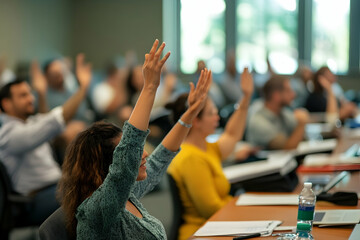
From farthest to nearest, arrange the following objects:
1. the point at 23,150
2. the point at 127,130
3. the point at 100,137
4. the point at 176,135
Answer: the point at 23,150 → the point at 176,135 → the point at 100,137 → the point at 127,130

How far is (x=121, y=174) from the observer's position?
53.7 inches

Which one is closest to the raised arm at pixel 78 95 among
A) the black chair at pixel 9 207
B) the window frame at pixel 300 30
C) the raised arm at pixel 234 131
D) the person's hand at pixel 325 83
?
the black chair at pixel 9 207

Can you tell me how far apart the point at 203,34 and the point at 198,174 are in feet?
26.2

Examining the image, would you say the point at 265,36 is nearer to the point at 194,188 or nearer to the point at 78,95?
the point at 78,95

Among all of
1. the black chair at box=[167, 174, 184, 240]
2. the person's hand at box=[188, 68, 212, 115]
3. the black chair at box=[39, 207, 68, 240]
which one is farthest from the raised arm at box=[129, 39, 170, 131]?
the black chair at box=[167, 174, 184, 240]

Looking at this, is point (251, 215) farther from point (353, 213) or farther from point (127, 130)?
point (127, 130)

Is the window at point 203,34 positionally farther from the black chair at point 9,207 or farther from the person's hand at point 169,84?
the black chair at point 9,207

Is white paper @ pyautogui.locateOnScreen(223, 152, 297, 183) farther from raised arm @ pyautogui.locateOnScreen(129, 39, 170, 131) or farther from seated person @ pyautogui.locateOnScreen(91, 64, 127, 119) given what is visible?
seated person @ pyautogui.locateOnScreen(91, 64, 127, 119)

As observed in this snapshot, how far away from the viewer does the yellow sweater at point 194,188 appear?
238 centimetres

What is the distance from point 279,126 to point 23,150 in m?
2.14

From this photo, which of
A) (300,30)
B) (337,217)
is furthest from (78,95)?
(300,30)

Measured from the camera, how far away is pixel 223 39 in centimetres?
1016

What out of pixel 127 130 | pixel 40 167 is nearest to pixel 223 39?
pixel 40 167

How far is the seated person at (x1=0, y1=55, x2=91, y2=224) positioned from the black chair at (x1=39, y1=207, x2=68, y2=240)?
1.63m
